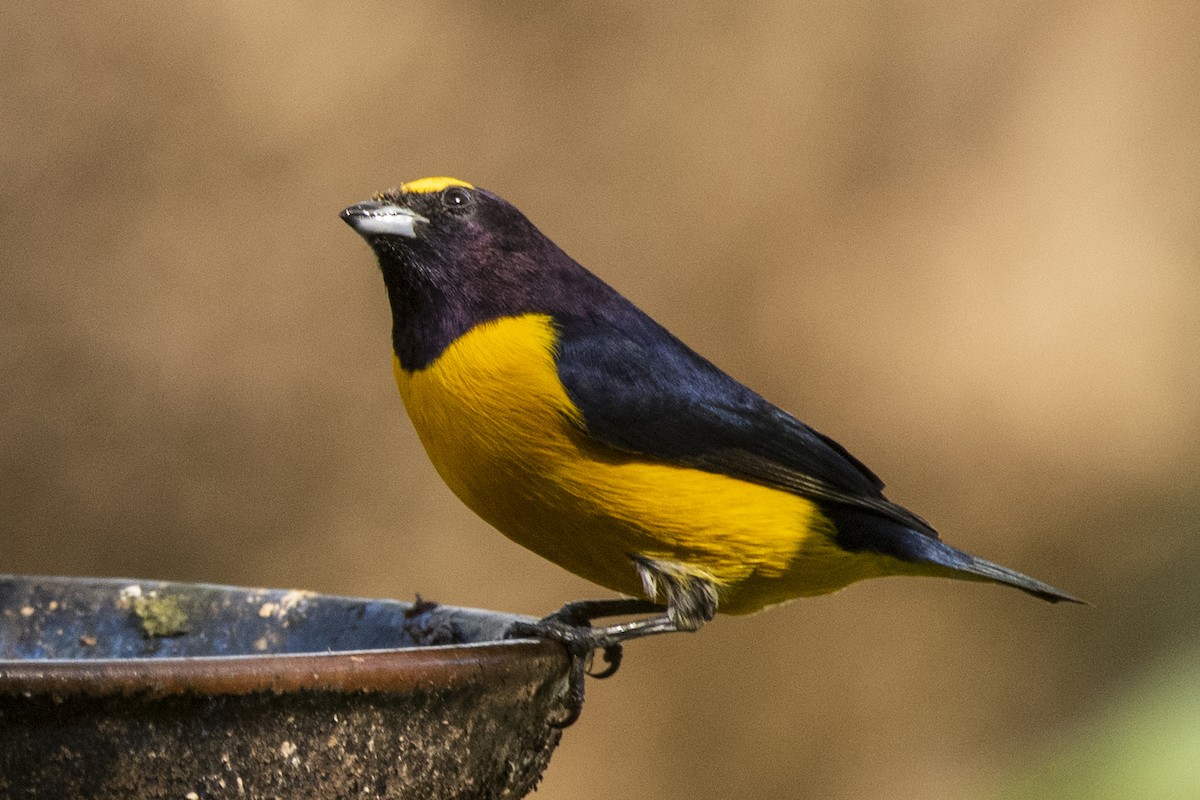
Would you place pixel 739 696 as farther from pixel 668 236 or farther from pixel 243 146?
pixel 243 146

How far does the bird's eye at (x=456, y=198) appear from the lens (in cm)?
279

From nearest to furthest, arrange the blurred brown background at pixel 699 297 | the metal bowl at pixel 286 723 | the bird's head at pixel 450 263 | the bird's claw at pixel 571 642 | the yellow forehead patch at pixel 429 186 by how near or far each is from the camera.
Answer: the metal bowl at pixel 286 723
the bird's claw at pixel 571 642
the bird's head at pixel 450 263
the yellow forehead patch at pixel 429 186
the blurred brown background at pixel 699 297

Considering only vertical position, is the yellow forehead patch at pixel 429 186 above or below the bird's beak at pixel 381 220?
above

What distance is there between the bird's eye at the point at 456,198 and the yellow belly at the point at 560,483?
256 millimetres

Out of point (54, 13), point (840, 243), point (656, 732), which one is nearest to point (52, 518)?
point (54, 13)

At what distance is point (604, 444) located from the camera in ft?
8.29

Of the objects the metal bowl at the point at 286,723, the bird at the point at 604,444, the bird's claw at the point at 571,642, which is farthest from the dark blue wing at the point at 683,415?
the metal bowl at the point at 286,723

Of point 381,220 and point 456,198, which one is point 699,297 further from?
point 381,220

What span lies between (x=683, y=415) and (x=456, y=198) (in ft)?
1.95

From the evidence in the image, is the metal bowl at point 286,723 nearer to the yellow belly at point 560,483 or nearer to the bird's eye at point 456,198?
the yellow belly at point 560,483

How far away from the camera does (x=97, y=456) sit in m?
4.83

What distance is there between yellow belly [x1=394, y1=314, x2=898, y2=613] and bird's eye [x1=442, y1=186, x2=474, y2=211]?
256 millimetres

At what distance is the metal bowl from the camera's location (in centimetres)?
148

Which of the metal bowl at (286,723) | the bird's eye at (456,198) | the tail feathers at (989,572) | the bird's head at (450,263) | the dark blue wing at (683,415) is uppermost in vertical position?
the bird's eye at (456,198)
